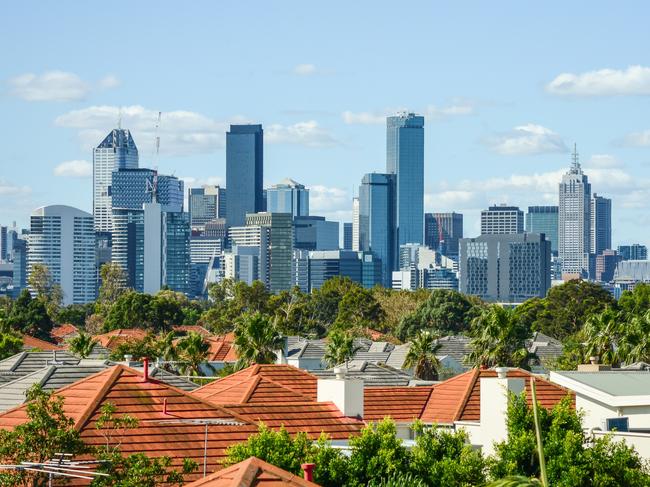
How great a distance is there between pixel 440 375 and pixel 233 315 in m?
94.6

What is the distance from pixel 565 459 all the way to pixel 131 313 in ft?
468

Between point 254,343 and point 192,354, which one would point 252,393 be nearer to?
point 254,343

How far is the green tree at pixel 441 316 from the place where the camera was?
180m

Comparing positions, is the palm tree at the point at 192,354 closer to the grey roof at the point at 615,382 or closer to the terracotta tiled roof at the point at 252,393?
the terracotta tiled roof at the point at 252,393

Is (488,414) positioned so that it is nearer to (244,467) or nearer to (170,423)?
(170,423)

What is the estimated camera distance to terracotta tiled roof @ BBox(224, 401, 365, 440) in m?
37.2

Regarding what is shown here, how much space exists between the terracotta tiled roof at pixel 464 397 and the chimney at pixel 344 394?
4186 mm

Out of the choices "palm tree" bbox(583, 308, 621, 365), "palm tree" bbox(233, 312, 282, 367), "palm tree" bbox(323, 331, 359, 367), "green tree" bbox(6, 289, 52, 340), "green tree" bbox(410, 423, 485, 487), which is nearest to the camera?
"green tree" bbox(410, 423, 485, 487)

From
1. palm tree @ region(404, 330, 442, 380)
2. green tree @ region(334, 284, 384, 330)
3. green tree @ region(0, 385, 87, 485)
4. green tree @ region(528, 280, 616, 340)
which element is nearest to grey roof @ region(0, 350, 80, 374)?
green tree @ region(0, 385, 87, 485)

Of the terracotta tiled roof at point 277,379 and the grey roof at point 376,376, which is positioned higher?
the terracotta tiled roof at point 277,379

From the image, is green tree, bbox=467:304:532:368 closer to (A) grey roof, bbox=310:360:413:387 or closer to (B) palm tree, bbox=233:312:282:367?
(B) palm tree, bbox=233:312:282:367

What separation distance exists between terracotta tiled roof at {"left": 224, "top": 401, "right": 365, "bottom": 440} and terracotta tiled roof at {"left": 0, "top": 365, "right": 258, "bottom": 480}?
9.79 feet

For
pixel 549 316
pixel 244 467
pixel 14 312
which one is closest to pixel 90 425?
pixel 244 467

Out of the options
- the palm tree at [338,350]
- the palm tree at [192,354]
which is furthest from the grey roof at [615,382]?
the palm tree at [338,350]
